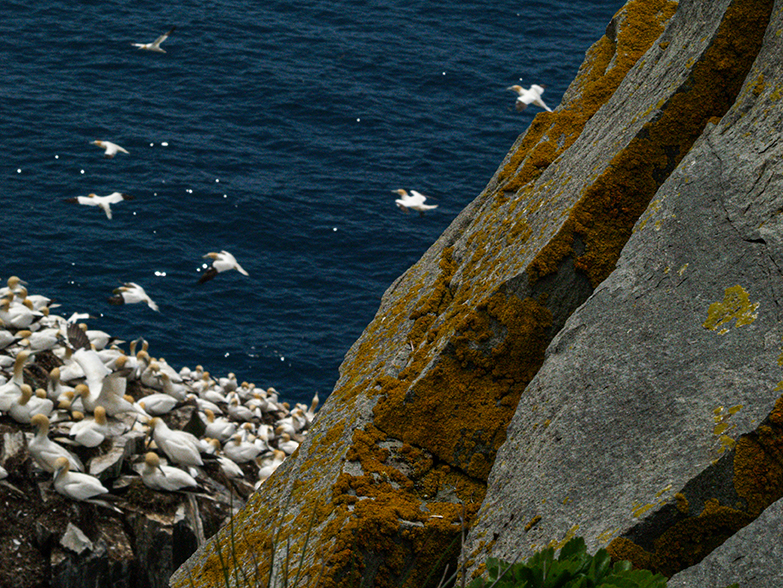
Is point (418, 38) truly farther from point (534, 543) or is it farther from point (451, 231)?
point (534, 543)

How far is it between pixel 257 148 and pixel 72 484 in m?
36.1

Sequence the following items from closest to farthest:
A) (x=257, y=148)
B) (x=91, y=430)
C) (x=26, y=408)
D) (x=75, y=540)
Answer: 1. (x=75, y=540)
2. (x=91, y=430)
3. (x=26, y=408)
4. (x=257, y=148)

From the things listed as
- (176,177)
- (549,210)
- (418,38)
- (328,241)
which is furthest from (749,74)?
(418,38)

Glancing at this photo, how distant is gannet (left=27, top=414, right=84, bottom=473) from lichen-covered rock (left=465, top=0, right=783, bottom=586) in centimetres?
907

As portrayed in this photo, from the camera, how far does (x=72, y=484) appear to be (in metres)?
12.5

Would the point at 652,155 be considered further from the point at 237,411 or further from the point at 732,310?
the point at 237,411

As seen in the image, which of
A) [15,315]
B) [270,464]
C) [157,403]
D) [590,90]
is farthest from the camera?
[15,315]

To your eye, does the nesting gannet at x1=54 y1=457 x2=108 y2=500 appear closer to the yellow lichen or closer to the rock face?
the rock face

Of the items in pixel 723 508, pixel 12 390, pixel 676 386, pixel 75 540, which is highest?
pixel 676 386

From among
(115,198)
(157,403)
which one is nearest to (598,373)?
(157,403)

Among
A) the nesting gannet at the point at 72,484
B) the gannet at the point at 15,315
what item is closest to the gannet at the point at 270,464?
the nesting gannet at the point at 72,484

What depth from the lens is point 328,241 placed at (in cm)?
4056

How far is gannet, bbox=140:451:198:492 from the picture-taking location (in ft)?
43.5

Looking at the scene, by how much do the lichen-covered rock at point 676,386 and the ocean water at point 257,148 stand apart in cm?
2759
